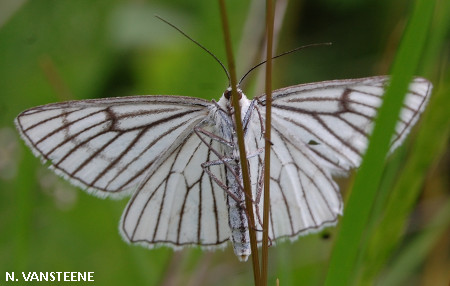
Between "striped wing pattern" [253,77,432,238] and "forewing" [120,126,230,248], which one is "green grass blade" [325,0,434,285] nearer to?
"striped wing pattern" [253,77,432,238]

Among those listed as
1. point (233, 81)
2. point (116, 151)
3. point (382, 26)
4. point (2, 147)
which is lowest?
point (233, 81)

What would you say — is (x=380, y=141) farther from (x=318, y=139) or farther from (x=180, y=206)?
(x=180, y=206)

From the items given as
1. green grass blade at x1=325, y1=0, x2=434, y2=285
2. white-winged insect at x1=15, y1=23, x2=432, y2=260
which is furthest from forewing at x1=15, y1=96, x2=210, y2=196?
green grass blade at x1=325, y1=0, x2=434, y2=285

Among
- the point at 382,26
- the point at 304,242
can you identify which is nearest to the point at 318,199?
the point at 304,242

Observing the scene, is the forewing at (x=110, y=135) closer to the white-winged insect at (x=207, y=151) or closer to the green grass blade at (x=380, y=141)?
the white-winged insect at (x=207, y=151)

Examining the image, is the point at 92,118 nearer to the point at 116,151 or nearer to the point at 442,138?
the point at 116,151

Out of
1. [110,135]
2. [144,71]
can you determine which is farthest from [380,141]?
[144,71]
